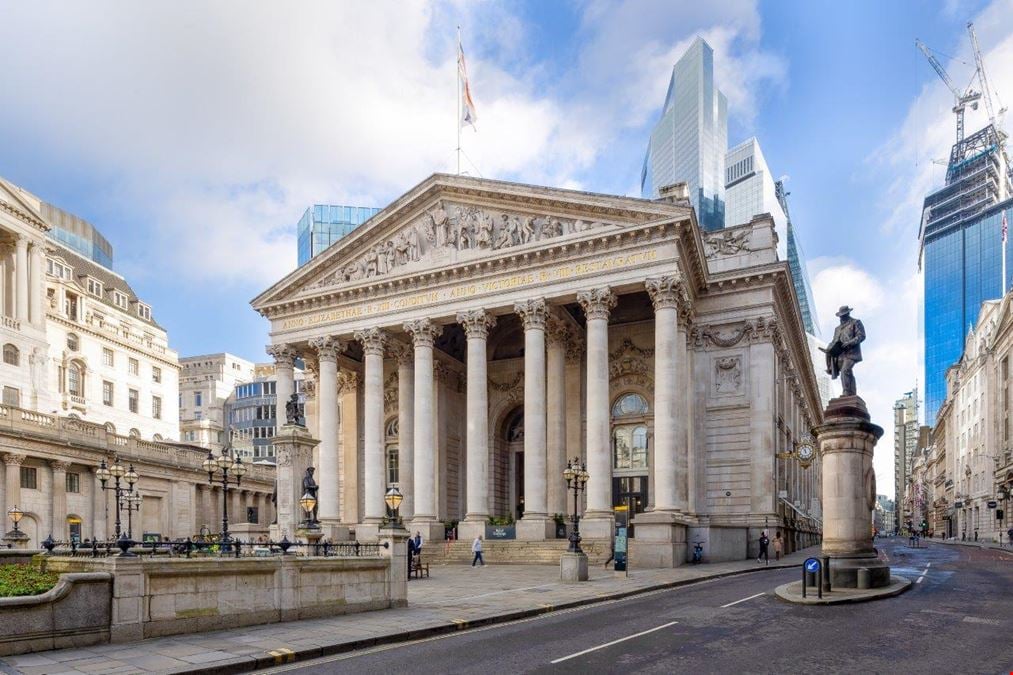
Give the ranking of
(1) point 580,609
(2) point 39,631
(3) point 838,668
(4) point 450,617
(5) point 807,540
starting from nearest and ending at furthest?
1. (3) point 838,668
2. (2) point 39,631
3. (4) point 450,617
4. (1) point 580,609
5. (5) point 807,540

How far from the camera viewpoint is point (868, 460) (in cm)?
2219

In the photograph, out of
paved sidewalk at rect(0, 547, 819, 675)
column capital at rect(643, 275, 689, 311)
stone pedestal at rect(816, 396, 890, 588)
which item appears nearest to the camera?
paved sidewalk at rect(0, 547, 819, 675)

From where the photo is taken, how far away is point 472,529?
39812 mm

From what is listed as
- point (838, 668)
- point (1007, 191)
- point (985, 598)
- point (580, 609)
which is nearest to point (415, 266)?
point (580, 609)

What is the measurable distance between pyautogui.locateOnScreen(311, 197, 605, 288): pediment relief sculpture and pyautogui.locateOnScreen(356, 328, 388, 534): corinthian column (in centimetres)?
376

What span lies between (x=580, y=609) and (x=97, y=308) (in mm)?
63573

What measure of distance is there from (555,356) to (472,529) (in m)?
10.4

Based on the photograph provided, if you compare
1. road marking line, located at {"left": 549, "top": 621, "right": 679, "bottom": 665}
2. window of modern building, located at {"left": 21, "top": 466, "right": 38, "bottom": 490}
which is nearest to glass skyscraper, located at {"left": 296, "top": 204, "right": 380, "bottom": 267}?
window of modern building, located at {"left": 21, "top": 466, "right": 38, "bottom": 490}

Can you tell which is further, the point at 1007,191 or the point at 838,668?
the point at 1007,191

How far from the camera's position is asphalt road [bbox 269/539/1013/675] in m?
12.1

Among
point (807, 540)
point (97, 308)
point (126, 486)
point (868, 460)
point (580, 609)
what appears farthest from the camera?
point (97, 308)

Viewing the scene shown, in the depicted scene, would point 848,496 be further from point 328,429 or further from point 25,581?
point 328,429

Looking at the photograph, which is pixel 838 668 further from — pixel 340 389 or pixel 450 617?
pixel 340 389

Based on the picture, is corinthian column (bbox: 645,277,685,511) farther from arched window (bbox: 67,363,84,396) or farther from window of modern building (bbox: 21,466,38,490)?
arched window (bbox: 67,363,84,396)
